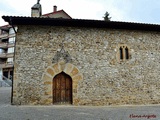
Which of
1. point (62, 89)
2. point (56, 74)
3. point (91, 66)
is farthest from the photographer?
point (91, 66)

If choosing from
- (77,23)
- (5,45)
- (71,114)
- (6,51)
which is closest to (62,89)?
(71,114)

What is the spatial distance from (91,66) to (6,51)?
121 feet

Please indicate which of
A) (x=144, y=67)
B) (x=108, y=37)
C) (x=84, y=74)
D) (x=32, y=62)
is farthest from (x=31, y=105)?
(x=144, y=67)

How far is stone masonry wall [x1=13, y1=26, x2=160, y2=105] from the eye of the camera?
9.79m

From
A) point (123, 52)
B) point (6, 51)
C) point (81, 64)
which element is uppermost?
point (6, 51)

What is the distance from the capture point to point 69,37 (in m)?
10.4

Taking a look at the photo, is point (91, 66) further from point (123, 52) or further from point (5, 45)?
point (5, 45)

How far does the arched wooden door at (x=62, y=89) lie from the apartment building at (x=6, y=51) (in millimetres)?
32193

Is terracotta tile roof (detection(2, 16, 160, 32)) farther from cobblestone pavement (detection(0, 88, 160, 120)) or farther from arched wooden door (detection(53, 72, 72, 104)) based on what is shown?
cobblestone pavement (detection(0, 88, 160, 120))

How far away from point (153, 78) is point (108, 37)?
3.34 metres

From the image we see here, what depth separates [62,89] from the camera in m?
10.2

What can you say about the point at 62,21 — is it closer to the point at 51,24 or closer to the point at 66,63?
the point at 51,24

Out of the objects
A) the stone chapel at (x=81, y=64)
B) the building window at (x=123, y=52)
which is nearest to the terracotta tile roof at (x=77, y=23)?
the stone chapel at (x=81, y=64)

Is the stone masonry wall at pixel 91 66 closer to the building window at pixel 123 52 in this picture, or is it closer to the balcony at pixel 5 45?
the building window at pixel 123 52
